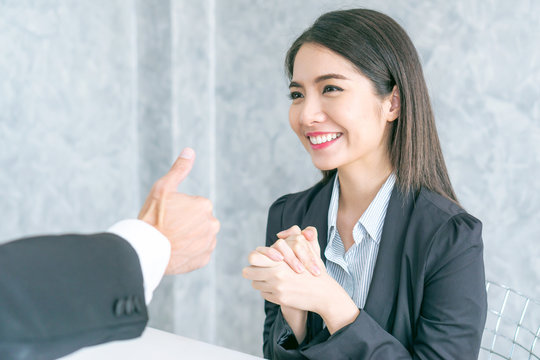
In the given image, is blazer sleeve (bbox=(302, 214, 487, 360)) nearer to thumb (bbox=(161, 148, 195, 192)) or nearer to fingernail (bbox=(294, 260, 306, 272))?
fingernail (bbox=(294, 260, 306, 272))

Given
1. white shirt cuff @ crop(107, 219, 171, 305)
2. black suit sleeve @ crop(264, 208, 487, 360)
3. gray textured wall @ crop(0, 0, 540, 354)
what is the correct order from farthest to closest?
gray textured wall @ crop(0, 0, 540, 354) → black suit sleeve @ crop(264, 208, 487, 360) → white shirt cuff @ crop(107, 219, 171, 305)

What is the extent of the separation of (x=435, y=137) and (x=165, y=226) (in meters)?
0.77

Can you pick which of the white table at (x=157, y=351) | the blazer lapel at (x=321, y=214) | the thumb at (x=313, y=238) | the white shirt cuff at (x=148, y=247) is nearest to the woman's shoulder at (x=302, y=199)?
the blazer lapel at (x=321, y=214)

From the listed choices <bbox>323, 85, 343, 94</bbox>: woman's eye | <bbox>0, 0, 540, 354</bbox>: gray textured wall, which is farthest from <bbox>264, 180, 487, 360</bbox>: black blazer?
<bbox>0, 0, 540, 354</bbox>: gray textured wall

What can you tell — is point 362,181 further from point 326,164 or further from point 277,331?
point 277,331

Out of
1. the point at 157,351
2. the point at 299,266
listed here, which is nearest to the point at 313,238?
the point at 299,266

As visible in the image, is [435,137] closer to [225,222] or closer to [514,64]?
[514,64]

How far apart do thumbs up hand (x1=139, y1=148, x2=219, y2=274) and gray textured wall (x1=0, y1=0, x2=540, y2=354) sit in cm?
111

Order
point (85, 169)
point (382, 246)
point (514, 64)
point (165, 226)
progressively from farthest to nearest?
point (85, 169) → point (514, 64) → point (382, 246) → point (165, 226)

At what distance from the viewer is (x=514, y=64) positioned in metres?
1.74

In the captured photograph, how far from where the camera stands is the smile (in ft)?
4.40

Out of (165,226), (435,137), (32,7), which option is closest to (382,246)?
(435,137)

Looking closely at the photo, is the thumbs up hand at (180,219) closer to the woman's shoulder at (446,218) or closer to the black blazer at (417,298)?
the black blazer at (417,298)

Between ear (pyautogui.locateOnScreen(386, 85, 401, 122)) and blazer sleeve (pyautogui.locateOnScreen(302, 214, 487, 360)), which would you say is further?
ear (pyautogui.locateOnScreen(386, 85, 401, 122))
